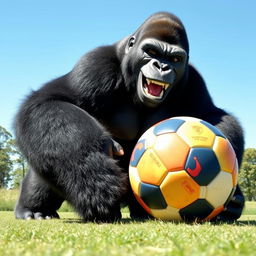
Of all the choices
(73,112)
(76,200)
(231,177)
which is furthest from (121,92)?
(231,177)

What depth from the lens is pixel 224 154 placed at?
3027mm

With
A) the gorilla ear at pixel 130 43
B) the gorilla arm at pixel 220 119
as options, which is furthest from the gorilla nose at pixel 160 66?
the gorilla arm at pixel 220 119

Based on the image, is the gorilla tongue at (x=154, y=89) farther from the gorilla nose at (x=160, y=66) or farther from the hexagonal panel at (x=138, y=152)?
the hexagonal panel at (x=138, y=152)

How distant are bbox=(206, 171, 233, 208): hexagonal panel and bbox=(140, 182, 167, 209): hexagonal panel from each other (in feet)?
1.16

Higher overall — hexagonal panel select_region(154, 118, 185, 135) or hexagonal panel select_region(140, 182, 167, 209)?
hexagonal panel select_region(154, 118, 185, 135)

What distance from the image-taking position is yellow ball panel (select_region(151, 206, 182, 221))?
2.97 meters

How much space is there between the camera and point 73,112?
3.66m

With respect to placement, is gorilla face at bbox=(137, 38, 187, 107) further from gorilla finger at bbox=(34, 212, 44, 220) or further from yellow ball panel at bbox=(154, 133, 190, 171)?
gorilla finger at bbox=(34, 212, 44, 220)

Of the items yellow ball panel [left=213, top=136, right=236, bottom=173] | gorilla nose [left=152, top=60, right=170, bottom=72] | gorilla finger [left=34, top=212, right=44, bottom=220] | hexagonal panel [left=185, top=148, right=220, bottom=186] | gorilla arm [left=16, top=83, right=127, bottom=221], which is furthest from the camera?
gorilla finger [left=34, top=212, right=44, bottom=220]

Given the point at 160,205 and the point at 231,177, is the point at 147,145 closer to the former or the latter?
the point at 160,205

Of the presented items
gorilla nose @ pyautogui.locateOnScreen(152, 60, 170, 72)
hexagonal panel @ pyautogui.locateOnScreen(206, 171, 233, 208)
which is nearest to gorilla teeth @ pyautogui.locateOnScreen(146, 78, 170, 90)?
gorilla nose @ pyautogui.locateOnScreen(152, 60, 170, 72)

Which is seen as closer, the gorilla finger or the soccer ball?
the soccer ball

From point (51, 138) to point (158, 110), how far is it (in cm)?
136

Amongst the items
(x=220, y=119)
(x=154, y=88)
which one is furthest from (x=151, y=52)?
(x=220, y=119)
